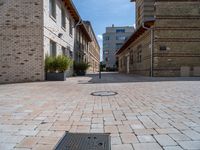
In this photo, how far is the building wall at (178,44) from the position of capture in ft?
53.0

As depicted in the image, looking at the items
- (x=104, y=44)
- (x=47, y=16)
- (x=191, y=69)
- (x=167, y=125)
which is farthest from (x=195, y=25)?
(x=104, y=44)

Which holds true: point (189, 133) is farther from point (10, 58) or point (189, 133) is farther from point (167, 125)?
point (10, 58)

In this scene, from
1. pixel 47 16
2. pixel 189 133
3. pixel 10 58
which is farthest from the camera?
pixel 47 16

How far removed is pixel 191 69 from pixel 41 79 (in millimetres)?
11526

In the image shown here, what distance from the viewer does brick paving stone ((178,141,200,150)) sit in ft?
7.96

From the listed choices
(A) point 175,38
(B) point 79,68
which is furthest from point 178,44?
(B) point 79,68

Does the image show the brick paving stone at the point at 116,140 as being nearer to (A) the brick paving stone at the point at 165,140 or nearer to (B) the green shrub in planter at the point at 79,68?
(A) the brick paving stone at the point at 165,140

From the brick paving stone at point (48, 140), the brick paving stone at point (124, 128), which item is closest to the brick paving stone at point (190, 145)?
the brick paving stone at point (124, 128)

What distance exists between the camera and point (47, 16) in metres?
12.0

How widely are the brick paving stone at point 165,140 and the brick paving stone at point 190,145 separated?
0.10 meters

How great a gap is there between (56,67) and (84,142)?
364 inches

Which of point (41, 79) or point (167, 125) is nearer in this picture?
point (167, 125)

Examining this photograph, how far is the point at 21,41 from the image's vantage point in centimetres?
1111

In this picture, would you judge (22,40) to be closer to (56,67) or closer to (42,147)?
(56,67)
